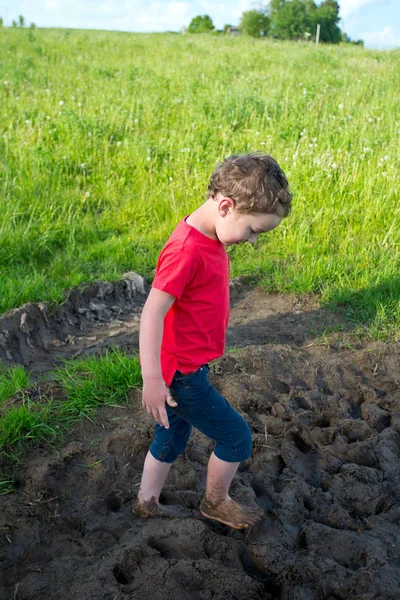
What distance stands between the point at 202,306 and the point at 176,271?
9.1 inches

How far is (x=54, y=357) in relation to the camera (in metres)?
Result: 4.21

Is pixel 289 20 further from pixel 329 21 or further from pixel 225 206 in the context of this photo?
pixel 225 206

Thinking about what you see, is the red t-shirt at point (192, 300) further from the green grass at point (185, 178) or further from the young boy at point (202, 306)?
the green grass at point (185, 178)

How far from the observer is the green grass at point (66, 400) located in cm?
318

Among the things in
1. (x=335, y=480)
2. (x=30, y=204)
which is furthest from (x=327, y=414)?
(x=30, y=204)

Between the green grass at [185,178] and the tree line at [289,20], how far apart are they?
50281mm

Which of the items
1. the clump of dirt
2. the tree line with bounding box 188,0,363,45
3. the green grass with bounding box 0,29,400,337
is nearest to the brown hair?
the clump of dirt

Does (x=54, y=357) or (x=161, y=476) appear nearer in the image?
(x=161, y=476)

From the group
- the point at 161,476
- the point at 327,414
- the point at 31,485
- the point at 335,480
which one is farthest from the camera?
the point at 327,414

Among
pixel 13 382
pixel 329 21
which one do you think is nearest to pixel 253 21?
pixel 329 21

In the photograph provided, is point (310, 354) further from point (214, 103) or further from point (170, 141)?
point (214, 103)

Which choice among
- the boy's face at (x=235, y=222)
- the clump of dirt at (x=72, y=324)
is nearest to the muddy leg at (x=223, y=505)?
the boy's face at (x=235, y=222)

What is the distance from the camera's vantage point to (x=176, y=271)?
84.7 inches

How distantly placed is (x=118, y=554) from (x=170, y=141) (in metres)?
5.52
